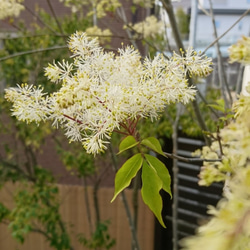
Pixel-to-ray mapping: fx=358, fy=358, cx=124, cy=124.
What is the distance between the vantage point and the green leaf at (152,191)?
1.33 ft

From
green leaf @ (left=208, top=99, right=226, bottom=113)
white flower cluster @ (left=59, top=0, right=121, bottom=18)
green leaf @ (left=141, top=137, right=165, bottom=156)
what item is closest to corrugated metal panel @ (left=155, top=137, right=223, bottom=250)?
white flower cluster @ (left=59, top=0, right=121, bottom=18)

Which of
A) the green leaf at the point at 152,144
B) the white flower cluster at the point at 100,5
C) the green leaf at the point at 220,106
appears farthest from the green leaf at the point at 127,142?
the white flower cluster at the point at 100,5

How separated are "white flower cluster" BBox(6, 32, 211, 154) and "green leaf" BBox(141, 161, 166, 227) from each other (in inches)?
→ 2.5

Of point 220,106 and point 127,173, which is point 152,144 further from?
point 220,106

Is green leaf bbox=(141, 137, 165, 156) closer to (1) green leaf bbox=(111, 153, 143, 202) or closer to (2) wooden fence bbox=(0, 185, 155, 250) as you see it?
(1) green leaf bbox=(111, 153, 143, 202)

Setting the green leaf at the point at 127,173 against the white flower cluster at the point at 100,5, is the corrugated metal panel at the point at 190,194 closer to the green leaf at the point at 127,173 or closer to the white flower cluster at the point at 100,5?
the white flower cluster at the point at 100,5

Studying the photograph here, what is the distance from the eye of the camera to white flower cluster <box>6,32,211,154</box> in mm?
401

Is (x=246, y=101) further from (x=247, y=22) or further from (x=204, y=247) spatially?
(x=247, y=22)

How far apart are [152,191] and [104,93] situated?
0.41ft

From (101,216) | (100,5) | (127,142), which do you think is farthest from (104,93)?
(101,216)

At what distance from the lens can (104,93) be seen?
406 mm

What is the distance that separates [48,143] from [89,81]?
239cm

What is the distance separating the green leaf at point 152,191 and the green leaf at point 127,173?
0.01 metres

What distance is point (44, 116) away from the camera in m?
0.45
